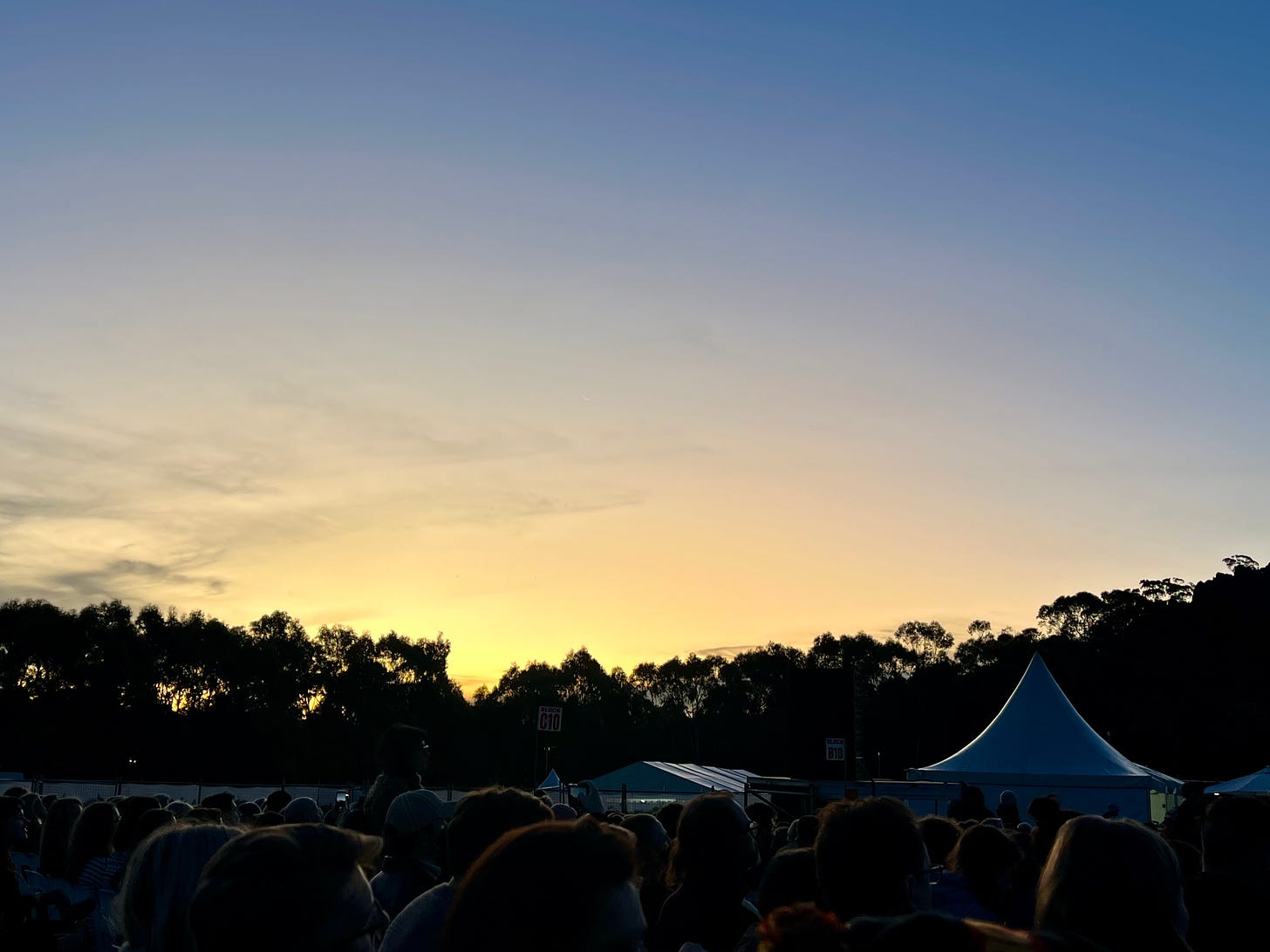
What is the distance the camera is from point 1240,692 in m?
67.2

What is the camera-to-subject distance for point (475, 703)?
95.3 m

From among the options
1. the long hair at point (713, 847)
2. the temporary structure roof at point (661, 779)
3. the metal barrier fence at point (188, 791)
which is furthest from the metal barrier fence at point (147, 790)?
the long hair at point (713, 847)

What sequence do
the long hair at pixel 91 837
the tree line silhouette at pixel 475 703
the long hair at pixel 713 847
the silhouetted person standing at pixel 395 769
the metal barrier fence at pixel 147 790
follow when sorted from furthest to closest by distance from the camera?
the tree line silhouette at pixel 475 703 < the metal barrier fence at pixel 147 790 < the silhouetted person standing at pixel 395 769 < the long hair at pixel 91 837 < the long hair at pixel 713 847

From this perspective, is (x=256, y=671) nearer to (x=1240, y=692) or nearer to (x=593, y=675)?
(x=593, y=675)

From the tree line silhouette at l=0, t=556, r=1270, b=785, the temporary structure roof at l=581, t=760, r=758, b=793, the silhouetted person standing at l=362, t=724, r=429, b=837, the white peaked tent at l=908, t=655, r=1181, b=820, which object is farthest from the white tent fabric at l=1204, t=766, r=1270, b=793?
the tree line silhouette at l=0, t=556, r=1270, b=785

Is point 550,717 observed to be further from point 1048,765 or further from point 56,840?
point 56,840

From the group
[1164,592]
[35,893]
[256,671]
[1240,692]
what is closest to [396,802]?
[35,893]

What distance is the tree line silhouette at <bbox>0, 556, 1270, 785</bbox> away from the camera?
217 ft

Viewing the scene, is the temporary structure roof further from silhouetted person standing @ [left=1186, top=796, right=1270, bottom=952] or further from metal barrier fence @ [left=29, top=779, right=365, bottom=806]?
silhouetted person standing @ [left=1186, top=796, right=1270, bottom=952]

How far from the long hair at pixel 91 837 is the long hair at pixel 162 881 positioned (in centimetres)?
297

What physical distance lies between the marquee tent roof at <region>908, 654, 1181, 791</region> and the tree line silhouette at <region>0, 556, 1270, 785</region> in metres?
34.7

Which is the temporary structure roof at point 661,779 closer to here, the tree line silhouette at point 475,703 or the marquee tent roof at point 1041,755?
the marquee tent roof at point 1041,755

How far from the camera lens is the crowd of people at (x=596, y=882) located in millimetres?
1749

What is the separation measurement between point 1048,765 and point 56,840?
71.7 ft
